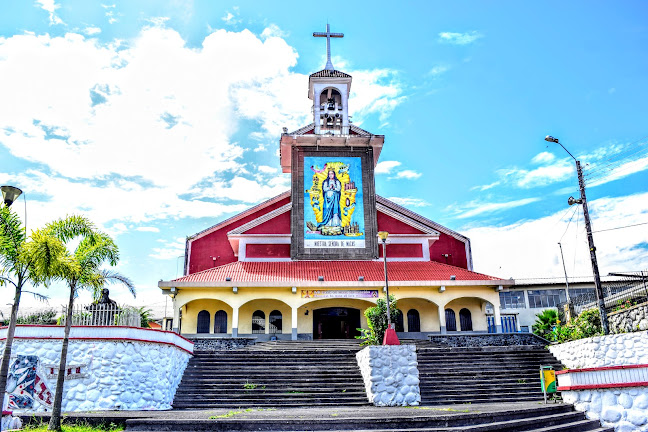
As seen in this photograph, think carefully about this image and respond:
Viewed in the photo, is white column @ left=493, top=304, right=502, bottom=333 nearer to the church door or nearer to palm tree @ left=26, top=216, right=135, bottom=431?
the church door

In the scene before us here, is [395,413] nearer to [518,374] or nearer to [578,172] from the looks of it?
[518,374]

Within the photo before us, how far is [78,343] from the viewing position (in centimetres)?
1337

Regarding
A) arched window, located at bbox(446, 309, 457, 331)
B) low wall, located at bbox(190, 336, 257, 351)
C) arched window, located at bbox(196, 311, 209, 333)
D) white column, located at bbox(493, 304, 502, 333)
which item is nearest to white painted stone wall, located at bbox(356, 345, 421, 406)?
low wall, located at bbox(190, 336, 257, 351)

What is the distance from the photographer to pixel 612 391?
10969 mm

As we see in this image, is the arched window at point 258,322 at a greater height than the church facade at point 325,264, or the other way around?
the church facade at point 325,264

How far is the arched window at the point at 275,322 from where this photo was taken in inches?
946

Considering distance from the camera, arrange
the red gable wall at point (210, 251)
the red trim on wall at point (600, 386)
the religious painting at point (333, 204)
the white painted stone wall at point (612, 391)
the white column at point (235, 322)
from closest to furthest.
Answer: the red trim on wall at point (600, 386), the white painted stone wall at point (612, 391), the white column at point (235, 322), the religious painting at point (333, 204), the red gable wall at point (210, 251)

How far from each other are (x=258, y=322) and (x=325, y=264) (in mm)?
4292

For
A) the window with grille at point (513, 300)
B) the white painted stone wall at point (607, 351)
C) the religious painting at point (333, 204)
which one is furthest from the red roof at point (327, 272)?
the window with grille at point (513, 300)

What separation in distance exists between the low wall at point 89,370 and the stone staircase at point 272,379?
1178mm

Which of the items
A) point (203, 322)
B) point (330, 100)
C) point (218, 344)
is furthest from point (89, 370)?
point (330, 100)

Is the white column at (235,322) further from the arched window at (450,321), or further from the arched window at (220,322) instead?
the arched window at (450,321)

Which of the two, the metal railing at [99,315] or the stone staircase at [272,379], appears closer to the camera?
the metal railing at [99,315]

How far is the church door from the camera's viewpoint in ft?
80.5
